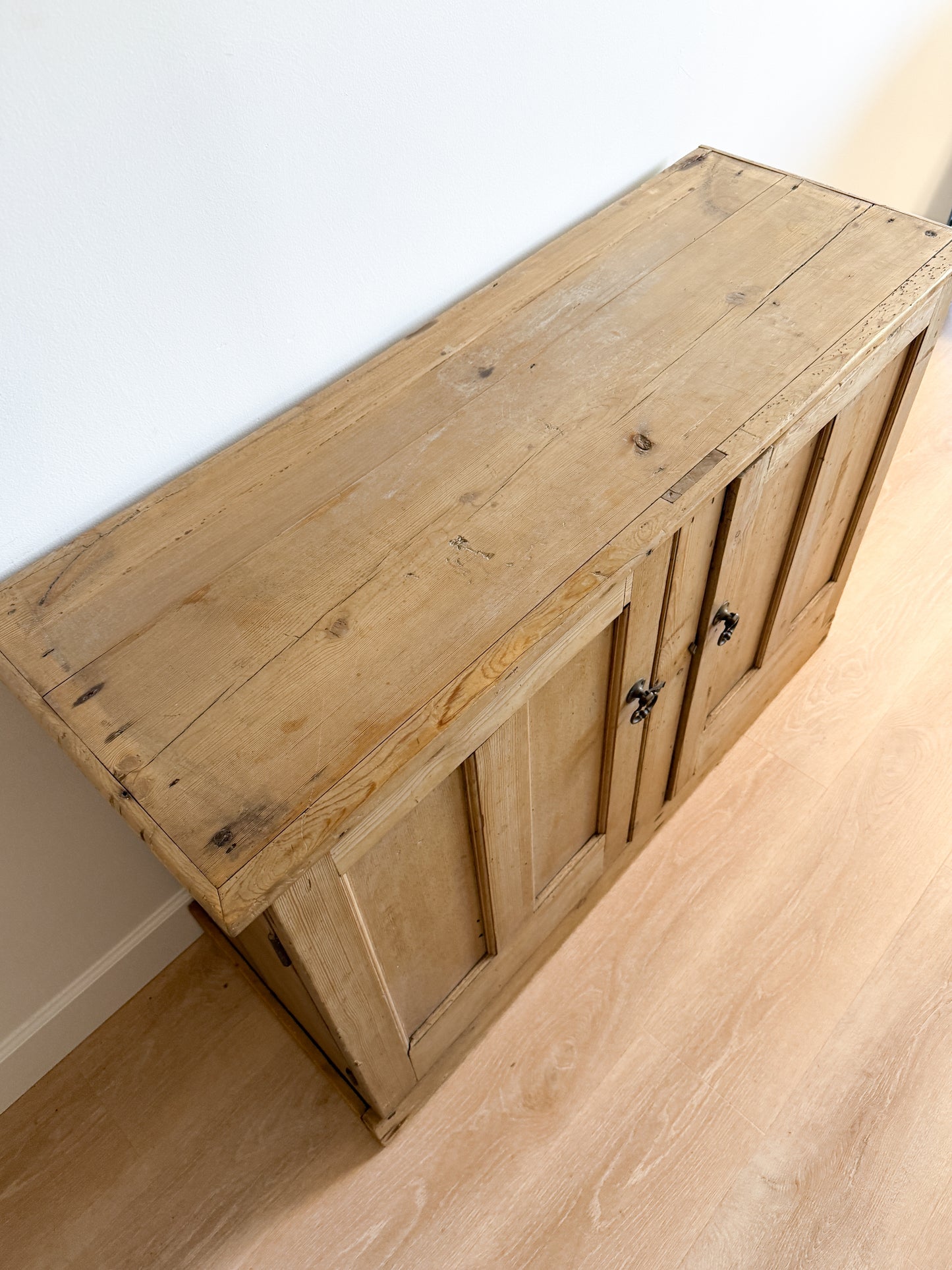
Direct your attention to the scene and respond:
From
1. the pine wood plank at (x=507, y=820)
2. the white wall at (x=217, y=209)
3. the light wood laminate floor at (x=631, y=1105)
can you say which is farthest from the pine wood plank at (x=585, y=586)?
the light wood laminate floor at (x=631, y=1105)

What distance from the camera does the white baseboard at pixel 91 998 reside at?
3.96 ft

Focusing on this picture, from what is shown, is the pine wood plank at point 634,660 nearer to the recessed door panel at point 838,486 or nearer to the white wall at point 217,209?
the recessed door panel at point 838,486

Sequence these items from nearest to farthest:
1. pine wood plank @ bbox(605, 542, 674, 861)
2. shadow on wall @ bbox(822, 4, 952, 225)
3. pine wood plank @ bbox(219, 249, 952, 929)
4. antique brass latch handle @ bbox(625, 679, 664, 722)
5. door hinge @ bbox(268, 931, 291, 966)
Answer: pine wood plank @ bbox(219, 249, 952, 929)
door hinge @ bbox(268, 931, 291, 966)
pine wood plank @ bbox(605, 542, 674, 861)
antique brass latch handle @ bbox(625, 679, 664, 722)
shadow on wall @ bbox(822, 4, 952, 225)

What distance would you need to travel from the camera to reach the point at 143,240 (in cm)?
77

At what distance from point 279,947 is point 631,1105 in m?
0.69

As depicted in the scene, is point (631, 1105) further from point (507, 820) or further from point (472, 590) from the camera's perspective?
point (472, 590)

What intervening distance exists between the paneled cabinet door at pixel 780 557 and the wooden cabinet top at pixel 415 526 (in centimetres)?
12

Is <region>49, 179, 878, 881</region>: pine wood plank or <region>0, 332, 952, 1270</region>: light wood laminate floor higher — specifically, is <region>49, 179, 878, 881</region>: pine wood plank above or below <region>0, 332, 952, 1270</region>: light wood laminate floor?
above

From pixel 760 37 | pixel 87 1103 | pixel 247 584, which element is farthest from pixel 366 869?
pixel 760 37

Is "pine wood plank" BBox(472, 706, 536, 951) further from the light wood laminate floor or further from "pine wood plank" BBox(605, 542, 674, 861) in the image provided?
the light wood laminate floor

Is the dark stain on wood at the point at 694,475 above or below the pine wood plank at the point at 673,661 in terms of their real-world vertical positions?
above

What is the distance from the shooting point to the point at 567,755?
99cm

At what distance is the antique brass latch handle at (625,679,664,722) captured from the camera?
39.4 inches

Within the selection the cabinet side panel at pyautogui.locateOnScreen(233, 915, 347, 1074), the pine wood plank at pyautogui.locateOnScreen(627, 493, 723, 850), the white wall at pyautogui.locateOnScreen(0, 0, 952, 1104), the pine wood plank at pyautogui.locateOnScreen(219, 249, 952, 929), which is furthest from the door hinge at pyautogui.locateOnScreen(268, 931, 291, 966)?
the pine wood plank at pyautogui.locateOnScreen(627, 493, 723, 850)
